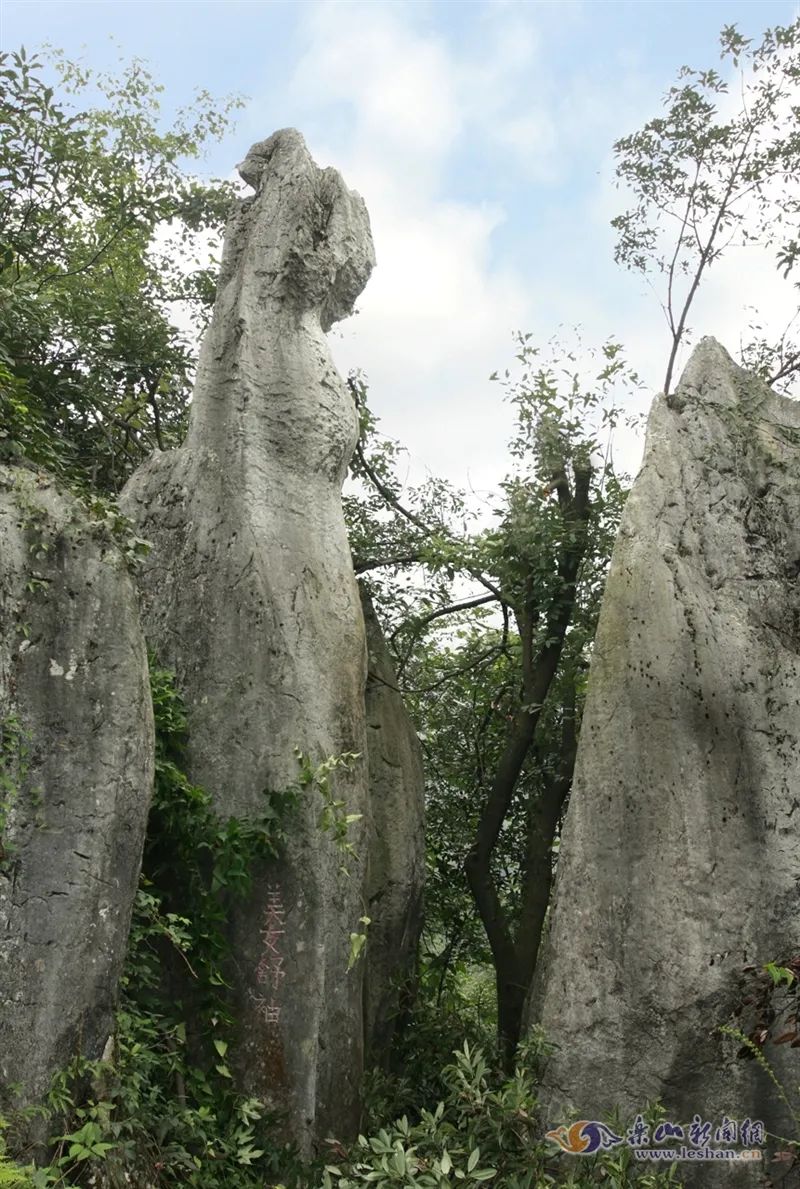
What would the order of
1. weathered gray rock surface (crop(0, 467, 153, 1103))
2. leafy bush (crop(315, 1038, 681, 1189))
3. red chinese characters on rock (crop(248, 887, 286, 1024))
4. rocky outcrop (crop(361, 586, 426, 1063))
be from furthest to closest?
rocky outcrop (crop(361, 586, 426, 1063)), red chinese characters on rock (crop(248, 887, 286, 1024)), leafy bush (crop(315, 1038, 681, 1189)), weathered gray rock surface (crop(0, 467, 153, 1103))

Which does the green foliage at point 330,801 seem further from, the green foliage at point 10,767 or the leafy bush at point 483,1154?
the green foliage at point 10,767

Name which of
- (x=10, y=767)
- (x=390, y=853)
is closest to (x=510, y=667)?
(x=390, y=853)

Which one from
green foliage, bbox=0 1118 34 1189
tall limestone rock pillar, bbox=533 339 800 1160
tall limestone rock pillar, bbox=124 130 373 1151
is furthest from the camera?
tall limestone rock pillar, bbox=124 130 373 1151

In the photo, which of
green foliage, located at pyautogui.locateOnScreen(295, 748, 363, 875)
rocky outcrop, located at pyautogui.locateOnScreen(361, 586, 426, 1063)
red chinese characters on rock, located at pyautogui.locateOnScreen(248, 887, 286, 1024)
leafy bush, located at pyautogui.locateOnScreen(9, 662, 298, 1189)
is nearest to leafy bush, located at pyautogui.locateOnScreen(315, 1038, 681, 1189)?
leafy bush, located at pyautogui.locateOnScreen(9, 662, 298, 1189)

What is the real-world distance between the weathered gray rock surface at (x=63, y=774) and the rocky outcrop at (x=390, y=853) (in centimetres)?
285

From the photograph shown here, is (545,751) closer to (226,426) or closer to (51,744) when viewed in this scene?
(226,426)

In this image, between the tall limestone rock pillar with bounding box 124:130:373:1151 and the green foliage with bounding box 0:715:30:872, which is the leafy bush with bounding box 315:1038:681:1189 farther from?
the green foliage with bounding box 0:715:30:872

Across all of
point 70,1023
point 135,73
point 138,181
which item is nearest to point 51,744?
point 70,1023

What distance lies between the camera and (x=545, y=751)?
1024 centimetres

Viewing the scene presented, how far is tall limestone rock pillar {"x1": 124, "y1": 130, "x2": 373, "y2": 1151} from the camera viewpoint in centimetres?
682

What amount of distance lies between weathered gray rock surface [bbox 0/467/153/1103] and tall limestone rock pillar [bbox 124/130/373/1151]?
51.5 inches

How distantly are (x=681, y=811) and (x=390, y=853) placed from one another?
280 centimetres

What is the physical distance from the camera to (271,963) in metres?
6.78

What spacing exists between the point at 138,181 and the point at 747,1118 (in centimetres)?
1015
